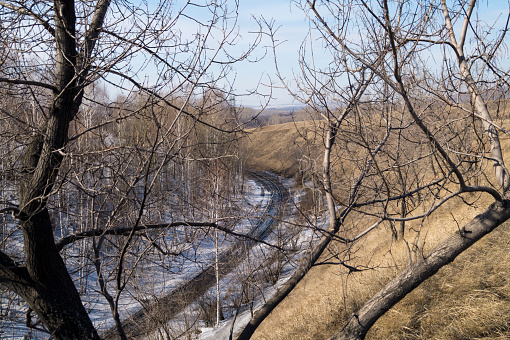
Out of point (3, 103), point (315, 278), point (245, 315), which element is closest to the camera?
point (3, 103)

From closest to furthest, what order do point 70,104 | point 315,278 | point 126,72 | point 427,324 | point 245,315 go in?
point 70,104, point 126,72, point 427,324, point 315,278, point 245,315

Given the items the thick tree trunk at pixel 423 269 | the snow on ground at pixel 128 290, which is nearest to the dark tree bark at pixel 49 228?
the snow on ground at pixel 128 290

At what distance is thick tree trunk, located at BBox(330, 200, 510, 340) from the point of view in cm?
405

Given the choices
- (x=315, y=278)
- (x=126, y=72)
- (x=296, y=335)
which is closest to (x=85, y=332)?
(x=126, y=72)

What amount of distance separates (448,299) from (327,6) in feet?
16.3

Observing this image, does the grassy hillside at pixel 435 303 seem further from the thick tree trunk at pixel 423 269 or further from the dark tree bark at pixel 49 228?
the dark tree bark at pixel 49 228

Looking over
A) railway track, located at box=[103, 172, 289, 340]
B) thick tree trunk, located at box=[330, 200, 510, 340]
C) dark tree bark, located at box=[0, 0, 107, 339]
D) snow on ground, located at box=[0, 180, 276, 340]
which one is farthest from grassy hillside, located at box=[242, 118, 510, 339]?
dark tree bark, located at box=[0, 0, 107, 339]

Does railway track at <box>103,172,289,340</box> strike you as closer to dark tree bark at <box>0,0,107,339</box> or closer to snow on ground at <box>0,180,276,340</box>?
snow on ground at <box>0,180,276,340</box>

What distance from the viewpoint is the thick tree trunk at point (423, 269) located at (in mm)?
4055

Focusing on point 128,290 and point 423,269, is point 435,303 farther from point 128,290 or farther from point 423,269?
point 128,290

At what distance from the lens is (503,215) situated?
3936 mm

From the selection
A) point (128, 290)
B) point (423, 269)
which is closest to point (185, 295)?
point (128, 290)

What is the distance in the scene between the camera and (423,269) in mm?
4223

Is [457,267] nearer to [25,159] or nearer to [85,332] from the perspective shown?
[85,332]
